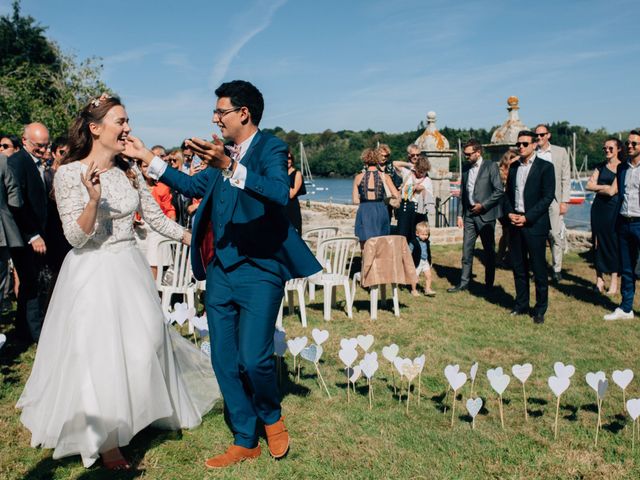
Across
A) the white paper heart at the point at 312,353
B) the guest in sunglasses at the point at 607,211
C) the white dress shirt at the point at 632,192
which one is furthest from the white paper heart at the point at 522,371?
the guest in sunglasses at the point at 607,211

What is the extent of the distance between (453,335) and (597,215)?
12.4 ft

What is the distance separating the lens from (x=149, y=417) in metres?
3.51

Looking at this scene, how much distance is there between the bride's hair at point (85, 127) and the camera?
362 cm

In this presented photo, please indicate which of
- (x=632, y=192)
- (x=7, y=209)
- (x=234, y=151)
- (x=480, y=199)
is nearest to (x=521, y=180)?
(x=632, y=192)

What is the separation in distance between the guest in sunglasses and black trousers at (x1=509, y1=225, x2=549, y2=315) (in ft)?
6.43

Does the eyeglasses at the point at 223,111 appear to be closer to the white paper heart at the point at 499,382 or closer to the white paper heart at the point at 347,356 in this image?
the white paper heart at the point at 347,356

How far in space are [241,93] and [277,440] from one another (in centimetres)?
216

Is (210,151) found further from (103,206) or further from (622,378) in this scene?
(622,378)

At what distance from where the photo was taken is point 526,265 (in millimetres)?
7512

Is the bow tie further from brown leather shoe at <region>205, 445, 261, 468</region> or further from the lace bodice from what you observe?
brown leather shoe at <region>205, 445, 261, 468</region>

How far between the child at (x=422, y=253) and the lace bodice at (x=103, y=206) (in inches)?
231

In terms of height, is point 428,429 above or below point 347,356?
below

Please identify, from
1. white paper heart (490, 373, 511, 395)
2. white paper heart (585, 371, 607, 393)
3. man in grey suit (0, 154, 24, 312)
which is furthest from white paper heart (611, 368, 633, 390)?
man in grey suit (0, 154, 24, 312)

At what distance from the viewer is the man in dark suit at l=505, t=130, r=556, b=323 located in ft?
23.2
